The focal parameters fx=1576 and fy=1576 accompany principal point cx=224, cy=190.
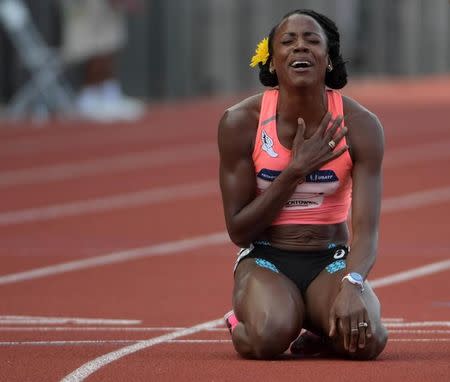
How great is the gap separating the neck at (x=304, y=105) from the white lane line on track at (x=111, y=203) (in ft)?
18.8

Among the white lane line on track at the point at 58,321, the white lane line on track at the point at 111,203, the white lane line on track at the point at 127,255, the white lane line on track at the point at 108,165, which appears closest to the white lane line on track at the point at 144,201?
the white lane line on track at the point at 111,203

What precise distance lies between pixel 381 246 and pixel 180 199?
3.20 m

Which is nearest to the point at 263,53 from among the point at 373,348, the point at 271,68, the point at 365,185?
the point at 271,68

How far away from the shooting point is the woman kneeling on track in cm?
635

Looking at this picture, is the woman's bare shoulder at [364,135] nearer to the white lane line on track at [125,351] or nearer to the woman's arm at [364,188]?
the woman's arm at [364,188]

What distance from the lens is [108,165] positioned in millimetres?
16141

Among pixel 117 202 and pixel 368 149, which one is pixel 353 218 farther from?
pixel 117 202

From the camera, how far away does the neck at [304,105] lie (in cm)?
653

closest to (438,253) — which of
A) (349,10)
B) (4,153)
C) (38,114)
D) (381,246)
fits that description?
(381,246)

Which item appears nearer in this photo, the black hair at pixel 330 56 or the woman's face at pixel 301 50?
the woman's face at pixel 301 50

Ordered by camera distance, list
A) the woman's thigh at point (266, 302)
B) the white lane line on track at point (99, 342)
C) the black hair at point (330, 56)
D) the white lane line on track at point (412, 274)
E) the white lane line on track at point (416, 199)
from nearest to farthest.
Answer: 1. the woman's thigh at point (266, 302)
2. the black hair at point (330, 56)
3. the white lane line on track at point (99, 342)
4. the white lane line on track at point (412, 274)
5. the white lane line on track at point (416, 199)

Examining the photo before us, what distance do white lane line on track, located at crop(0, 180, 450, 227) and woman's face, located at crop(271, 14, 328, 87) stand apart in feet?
19.4

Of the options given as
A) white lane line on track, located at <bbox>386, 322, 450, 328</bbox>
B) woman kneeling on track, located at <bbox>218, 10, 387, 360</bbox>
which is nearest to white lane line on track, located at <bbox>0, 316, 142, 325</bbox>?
woman kneeling on track, located at <bbox>218, 10, 387, 360</bbox>

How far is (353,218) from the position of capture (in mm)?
6449
